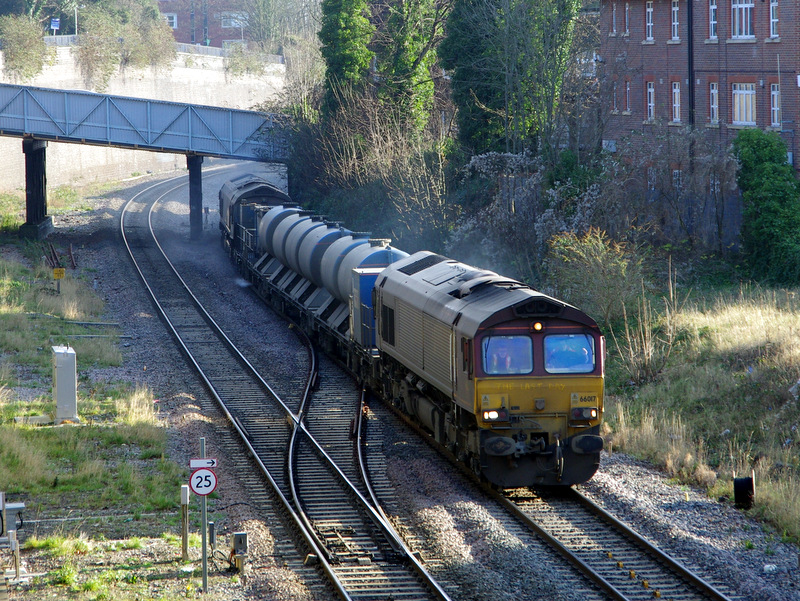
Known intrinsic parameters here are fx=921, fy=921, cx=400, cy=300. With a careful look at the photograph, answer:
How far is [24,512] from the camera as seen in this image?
13391 mm

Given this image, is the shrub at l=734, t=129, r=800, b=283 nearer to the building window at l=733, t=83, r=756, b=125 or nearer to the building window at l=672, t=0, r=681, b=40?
the building window at l=733, t=83, r=756, b=125

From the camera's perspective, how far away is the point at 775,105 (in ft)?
100

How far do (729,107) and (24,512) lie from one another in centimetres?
2739

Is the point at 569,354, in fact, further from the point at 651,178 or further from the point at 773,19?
the point at 773,19

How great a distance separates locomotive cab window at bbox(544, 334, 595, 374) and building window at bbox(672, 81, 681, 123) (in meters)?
23.8

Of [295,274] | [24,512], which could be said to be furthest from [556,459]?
[295,274]

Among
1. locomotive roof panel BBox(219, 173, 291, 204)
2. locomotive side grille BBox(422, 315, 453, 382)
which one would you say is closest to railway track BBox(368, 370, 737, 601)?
locomotive side grille BBox(422, 315, 453, 382)

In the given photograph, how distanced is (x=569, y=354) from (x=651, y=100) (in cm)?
2562

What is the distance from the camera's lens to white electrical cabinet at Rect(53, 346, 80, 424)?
17969 millimetres

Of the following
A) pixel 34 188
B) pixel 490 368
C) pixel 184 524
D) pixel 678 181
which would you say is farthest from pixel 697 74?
pixel 34 188

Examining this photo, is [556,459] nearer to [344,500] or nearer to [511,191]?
[344,500]

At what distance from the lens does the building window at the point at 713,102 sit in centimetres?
3297

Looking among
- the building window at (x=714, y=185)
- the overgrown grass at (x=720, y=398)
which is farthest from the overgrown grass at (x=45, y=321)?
the building window at (x=714, y=185)

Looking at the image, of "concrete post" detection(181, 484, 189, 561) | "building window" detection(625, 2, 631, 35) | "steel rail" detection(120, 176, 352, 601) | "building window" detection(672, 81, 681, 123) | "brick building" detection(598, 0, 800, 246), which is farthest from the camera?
"building window" detection(625, 2, 631, 35)
